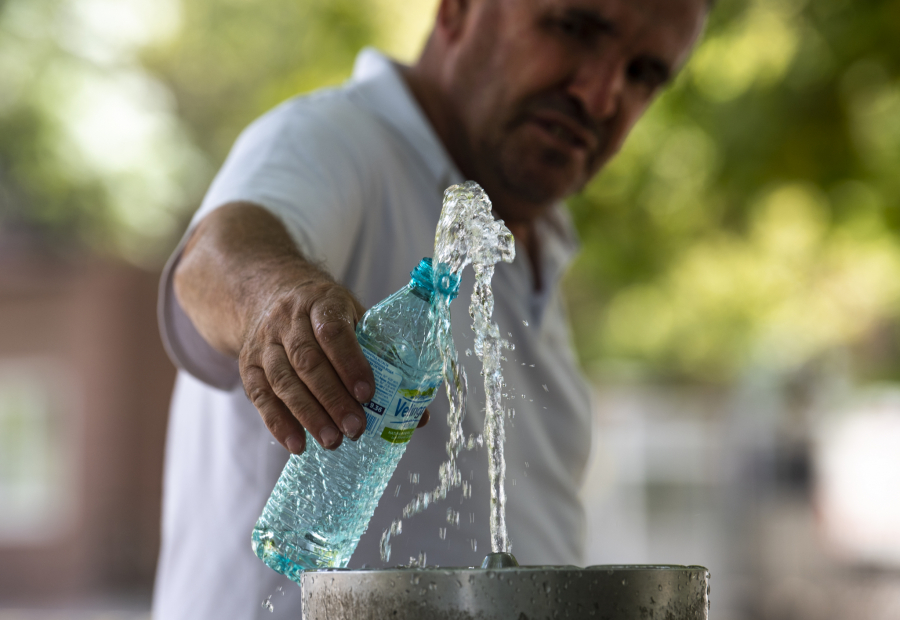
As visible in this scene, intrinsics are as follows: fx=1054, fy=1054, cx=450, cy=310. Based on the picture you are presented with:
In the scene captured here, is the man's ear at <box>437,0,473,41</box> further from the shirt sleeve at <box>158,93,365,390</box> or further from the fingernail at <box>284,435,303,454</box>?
the fingernail at <box>284,435,303,454</box>

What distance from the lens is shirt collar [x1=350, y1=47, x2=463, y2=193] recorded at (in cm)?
211

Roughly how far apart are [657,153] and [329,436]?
4953mm

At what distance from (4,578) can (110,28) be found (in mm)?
9325

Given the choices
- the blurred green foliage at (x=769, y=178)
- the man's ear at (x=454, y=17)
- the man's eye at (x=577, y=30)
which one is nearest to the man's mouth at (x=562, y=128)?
the man's eye at (x=577, y=30)

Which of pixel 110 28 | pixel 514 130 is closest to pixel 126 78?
pixel 110 28

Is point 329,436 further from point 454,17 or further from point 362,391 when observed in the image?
point 454,17

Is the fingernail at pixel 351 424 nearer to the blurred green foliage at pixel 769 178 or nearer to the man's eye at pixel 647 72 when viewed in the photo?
the man's eye at pixel 647 72

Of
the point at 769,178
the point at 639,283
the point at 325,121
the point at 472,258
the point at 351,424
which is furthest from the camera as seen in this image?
the point at 639,283

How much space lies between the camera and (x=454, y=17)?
2.26 metres

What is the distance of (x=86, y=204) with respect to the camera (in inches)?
400

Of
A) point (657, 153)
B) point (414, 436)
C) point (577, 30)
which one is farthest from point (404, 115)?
point (657, 153)

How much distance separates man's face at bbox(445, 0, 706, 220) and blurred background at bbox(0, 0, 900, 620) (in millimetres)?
759

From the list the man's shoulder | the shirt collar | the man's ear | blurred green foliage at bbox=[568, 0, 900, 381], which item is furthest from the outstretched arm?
blurred green foliage at bbox=[568, 0, 900, 381]

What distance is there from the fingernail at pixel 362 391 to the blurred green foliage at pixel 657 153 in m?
3.92
